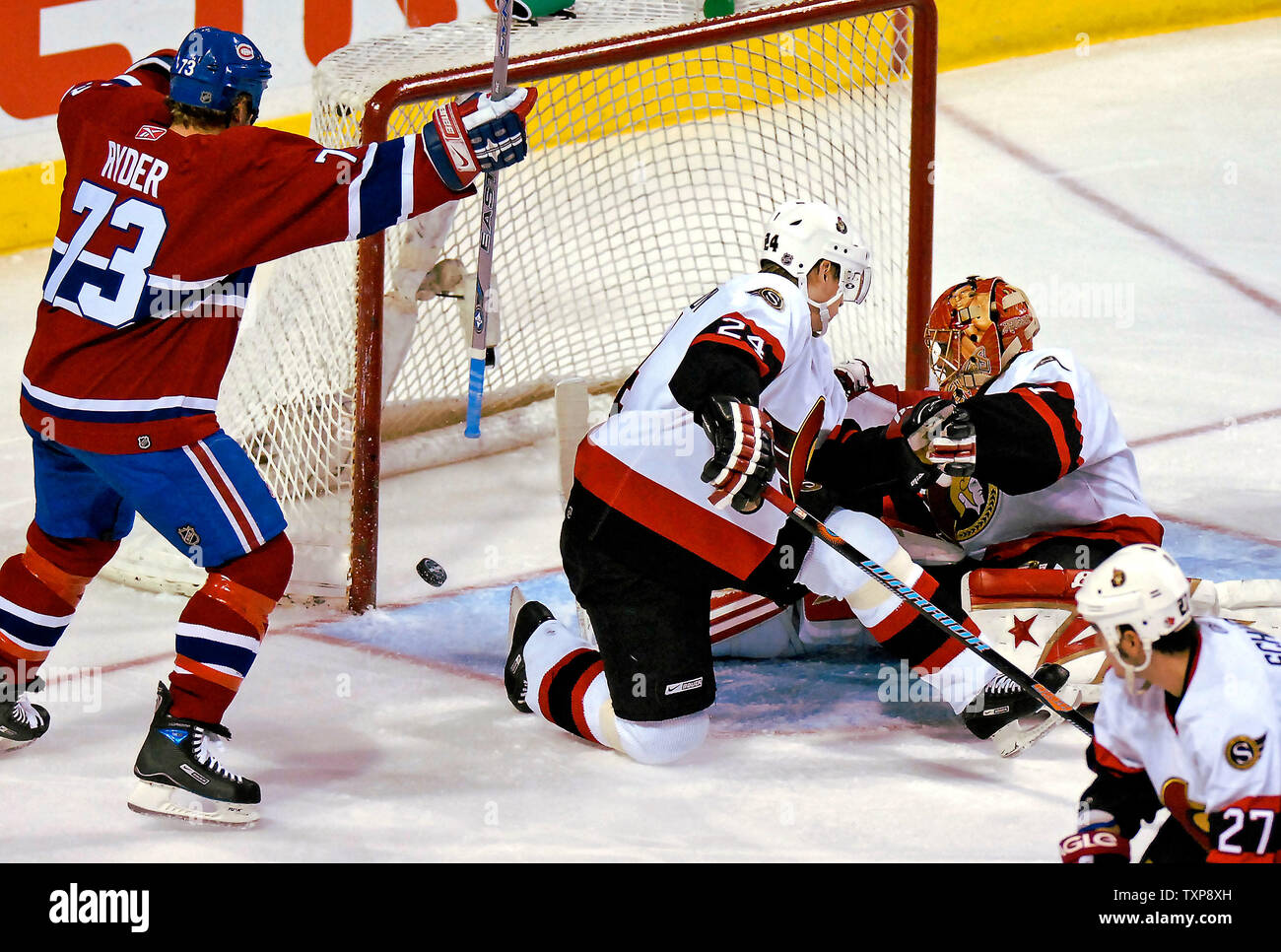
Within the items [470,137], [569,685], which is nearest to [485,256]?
[470,137]

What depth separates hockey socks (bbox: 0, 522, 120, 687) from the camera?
337cm

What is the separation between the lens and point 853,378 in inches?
162

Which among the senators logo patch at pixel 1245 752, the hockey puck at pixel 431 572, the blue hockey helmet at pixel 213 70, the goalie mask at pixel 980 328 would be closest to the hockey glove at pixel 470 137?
the blue hockey helmet at pixel 213 70

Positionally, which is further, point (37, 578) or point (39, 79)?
point (39, 79)

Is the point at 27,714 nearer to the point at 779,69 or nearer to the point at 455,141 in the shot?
the point at 455,141

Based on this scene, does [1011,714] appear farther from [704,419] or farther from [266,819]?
[266,819]

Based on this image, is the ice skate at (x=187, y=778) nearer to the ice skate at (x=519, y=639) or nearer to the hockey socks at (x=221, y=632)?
the hockey socks at (x=221, y=632)

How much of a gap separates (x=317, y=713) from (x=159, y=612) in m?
0.62

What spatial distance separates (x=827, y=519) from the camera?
3.58 metres

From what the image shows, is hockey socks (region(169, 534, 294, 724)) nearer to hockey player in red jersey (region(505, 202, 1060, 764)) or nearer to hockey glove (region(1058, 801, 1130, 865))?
hockey player in red jersey (region(505, 202, 1060, 764))

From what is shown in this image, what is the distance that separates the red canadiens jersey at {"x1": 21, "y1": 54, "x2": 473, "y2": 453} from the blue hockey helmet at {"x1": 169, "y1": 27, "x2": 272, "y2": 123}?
7 cm

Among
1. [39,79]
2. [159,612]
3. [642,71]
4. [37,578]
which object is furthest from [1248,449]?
[39,79]

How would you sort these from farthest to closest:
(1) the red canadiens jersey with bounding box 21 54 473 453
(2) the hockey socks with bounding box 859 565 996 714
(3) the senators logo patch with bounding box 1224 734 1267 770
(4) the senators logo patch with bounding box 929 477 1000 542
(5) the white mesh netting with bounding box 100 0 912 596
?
1. (5) the white mesh netting with bounding box 100 0 912 596
2. (4) the senators logo patch with bounding box 929 477 1000 542
3. (2) the hockey socks with bounding box 859 565 996 714
4. (1) the red canadiens jersey with bounding box 21 54 473 453
5. (3) the senators logo patch with bounding box 1224 734 1267 770

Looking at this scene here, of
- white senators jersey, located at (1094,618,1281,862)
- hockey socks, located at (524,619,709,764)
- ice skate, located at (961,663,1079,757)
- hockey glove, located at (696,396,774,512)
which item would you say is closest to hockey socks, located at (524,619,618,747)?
hockey socks, located at (524,619,709,764)
